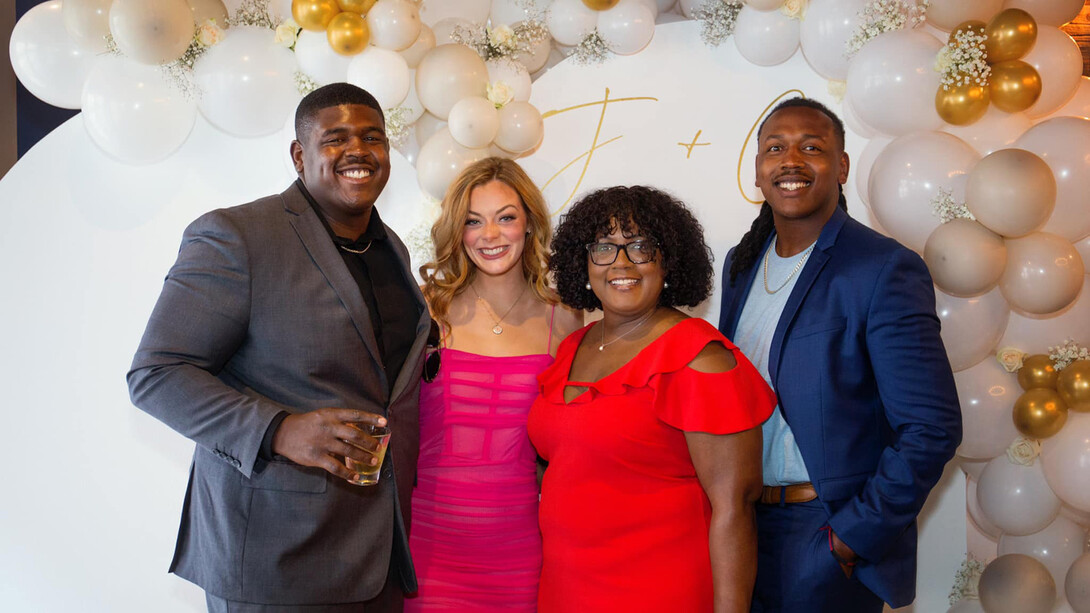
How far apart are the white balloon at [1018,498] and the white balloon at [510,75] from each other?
86.6 inches

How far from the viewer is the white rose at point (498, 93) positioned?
3264 mm

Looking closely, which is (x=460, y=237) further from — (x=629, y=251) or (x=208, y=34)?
(x=208, y=34)

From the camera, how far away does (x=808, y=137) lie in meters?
2.37

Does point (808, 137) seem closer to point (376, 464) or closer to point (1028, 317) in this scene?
point (1028, 317)

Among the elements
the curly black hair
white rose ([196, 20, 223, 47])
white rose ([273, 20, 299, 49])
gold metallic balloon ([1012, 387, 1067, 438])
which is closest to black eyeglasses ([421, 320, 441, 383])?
the curly black hair

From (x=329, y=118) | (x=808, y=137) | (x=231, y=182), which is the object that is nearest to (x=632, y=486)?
(x=808, y=137)

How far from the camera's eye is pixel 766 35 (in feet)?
10.9

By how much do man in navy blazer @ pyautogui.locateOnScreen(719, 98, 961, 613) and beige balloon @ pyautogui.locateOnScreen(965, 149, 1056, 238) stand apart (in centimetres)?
53

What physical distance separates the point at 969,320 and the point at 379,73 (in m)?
2.19

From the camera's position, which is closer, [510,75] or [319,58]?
[319,58]

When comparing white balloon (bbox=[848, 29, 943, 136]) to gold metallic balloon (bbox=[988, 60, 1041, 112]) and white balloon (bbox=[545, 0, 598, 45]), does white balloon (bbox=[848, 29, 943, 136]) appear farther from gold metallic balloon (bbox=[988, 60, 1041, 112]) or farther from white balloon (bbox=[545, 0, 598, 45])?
white balloon (bbox=[545, 0, 598, 45])

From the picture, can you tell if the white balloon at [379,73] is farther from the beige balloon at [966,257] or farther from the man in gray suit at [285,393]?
the beige balloon at [966,257]

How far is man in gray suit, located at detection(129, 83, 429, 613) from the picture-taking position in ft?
6.26

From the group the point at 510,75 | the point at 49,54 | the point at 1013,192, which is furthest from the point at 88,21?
the point at 1013,192
